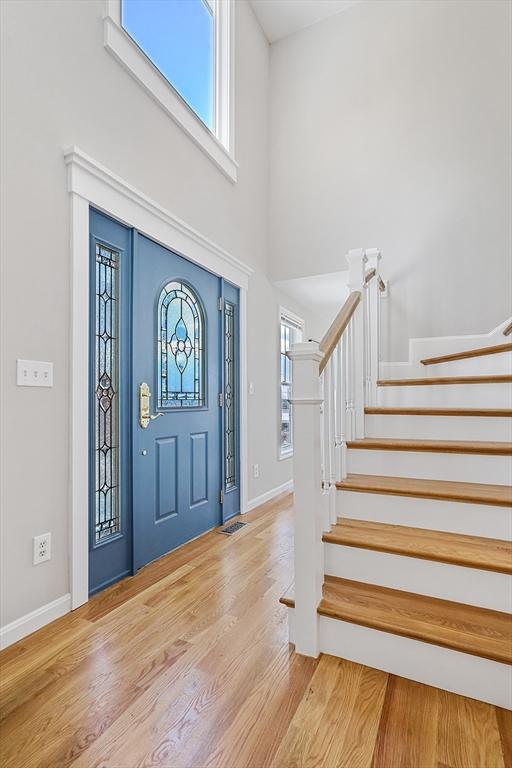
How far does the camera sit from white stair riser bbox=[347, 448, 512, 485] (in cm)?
168

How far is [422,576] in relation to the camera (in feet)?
4.76

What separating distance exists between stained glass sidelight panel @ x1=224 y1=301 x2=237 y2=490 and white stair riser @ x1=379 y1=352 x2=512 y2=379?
4.39ft

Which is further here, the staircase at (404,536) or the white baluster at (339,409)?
the white baluster at (339,409)

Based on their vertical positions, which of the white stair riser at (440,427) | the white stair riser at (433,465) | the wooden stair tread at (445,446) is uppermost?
the white stair riser at (440,427)

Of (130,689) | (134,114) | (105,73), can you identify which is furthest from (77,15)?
(130,689)

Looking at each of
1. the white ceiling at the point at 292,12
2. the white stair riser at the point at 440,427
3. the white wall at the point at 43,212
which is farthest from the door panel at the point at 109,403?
the white ceiling at the point at 292,12

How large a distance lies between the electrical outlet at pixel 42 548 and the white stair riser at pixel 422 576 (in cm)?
121

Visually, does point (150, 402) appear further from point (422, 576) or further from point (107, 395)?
point (422, 576)

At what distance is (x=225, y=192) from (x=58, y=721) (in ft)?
10.8

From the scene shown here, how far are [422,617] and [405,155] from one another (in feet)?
11.7

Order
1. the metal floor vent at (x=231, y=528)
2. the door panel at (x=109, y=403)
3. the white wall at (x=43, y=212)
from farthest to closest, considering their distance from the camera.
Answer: the metal floor vent at (x=231, y=528), the door panel at (x=109, y=403), the white wall at (x=43, y=212)

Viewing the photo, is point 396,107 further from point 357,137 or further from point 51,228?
point 51,228

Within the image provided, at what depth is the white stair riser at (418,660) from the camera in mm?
1201

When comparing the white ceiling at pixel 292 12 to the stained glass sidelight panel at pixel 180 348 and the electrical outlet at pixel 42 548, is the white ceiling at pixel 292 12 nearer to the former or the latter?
the stained glass sidelight panel at pixel 180 348
